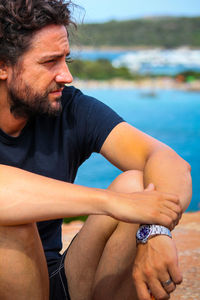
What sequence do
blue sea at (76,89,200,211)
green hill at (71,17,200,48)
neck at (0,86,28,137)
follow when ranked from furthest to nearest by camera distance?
green hill at (71,17,200,48)
blue sea at (76,89,200,211)
neck at (0,86,28,137)

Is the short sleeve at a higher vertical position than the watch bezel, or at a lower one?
higher

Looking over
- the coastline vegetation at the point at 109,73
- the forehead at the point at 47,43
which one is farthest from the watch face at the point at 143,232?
the coastline vegetation at the point at 109,73

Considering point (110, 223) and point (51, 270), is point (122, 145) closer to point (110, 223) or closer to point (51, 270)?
point (110, 223)

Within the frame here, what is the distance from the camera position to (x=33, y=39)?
1.68 metres

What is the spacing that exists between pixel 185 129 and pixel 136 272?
17.7 metres

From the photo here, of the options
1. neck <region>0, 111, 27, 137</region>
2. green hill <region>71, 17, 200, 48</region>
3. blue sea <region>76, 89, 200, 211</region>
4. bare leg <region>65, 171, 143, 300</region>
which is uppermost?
neck <region>0, 111, 27, 137</region>

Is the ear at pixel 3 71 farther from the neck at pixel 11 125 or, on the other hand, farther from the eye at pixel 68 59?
the eye at pixel 68 59

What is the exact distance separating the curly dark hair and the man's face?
0.08 feet

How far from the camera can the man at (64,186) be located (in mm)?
1316

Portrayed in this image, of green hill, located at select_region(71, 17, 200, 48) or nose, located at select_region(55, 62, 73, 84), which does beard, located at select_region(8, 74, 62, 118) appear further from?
green hill, located at select_region(71, 17, 200, 48)

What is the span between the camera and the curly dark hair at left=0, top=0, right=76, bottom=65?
1.65m

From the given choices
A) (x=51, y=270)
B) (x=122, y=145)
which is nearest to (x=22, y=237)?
(x=51, y=270)

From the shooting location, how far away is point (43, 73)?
168 cm

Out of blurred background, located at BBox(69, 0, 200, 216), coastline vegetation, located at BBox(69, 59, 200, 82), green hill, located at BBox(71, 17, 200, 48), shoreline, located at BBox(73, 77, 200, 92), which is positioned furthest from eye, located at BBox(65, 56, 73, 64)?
green hill, located at BBox(71, 17, 200, 48)
